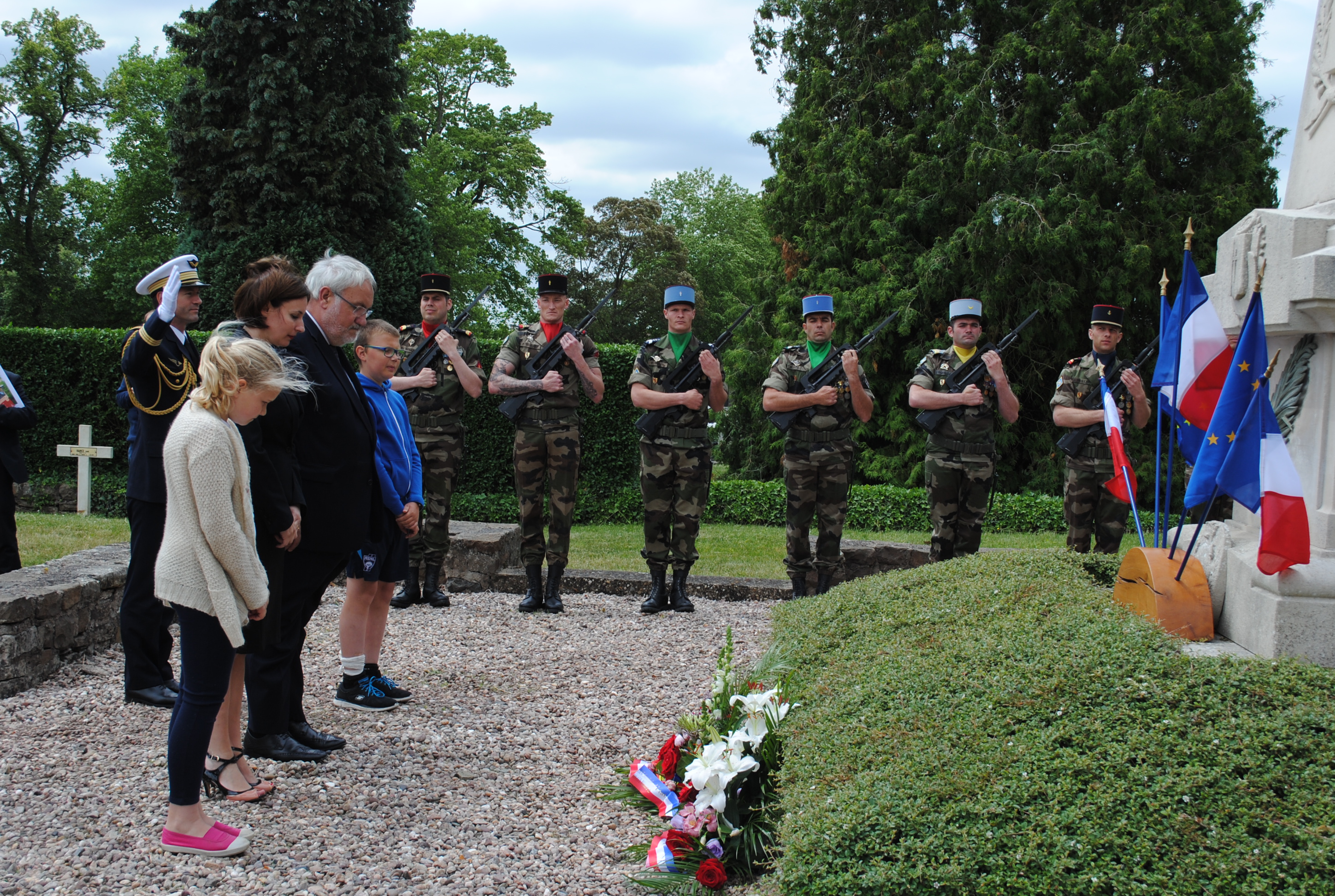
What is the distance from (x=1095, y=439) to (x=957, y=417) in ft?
3.49

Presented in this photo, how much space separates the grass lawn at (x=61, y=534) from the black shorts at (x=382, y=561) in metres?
4.59

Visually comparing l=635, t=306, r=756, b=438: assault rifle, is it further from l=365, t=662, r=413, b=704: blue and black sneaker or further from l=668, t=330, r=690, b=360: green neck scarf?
l=365, t=662, r=413, b=704: blue and black sneaker

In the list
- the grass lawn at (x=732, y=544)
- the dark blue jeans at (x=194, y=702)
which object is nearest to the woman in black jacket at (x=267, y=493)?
the dark blue jeans at (x=194, y=702)

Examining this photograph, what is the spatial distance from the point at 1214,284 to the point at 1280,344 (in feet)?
1.78

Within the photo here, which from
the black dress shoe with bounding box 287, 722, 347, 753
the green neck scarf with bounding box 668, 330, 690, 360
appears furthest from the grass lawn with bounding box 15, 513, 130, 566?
the green neck scarf with bounding box 668, 330, 690, 360

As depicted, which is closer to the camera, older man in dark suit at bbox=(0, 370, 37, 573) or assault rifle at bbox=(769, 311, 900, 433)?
older man in dark suit at bbox=(0, 370, 37, 573)

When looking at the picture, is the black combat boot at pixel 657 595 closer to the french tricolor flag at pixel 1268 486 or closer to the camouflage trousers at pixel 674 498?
the camouflage trousers at pixel 674 498

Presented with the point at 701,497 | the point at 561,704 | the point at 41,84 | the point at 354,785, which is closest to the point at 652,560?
the point at 701,497

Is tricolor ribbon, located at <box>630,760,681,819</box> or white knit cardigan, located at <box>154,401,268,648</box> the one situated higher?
white knit cardigan, located at <box>154,401,268,648</box>

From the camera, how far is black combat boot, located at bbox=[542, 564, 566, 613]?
6730 millimetres

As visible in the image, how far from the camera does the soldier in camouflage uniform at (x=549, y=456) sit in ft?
22.0

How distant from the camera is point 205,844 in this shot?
118 inches

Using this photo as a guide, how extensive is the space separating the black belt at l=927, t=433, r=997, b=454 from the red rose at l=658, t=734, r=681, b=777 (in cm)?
397

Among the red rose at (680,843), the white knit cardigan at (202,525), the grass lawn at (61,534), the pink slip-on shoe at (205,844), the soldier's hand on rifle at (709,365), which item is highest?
the soldier's hand on rifle at (709,365)
